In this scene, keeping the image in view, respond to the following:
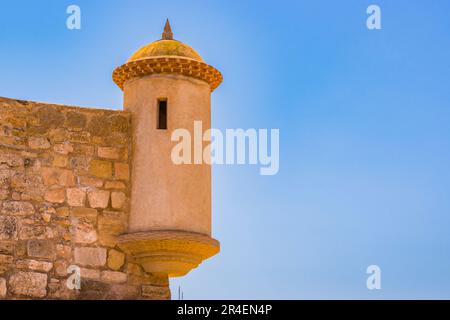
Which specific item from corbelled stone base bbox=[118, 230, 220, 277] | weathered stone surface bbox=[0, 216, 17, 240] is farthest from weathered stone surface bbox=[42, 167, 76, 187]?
corbelled stone base bbox=[118, 230, 220, 277]

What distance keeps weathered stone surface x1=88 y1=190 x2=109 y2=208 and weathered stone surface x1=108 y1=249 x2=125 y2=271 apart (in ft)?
1.73

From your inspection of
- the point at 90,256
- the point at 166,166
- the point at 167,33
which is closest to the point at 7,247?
the point at 90,256

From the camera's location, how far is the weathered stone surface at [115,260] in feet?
31.6

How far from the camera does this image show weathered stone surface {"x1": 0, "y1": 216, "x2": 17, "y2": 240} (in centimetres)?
917

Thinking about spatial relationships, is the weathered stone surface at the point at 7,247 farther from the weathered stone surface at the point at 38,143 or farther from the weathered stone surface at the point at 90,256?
the weathered stone surface at the point at 38,143

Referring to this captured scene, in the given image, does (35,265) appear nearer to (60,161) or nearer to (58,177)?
(58,177)

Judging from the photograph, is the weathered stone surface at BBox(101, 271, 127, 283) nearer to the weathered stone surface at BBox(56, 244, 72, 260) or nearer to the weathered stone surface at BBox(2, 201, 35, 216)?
the weathered stone surface at BBox(56, 244, 72, 260)

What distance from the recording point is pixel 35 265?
923 cm

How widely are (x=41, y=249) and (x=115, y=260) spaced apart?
85 centimetres

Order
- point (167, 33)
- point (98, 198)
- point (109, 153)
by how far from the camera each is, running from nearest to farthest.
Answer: point (98, 198)
point (109, 153)
point (167, 33)

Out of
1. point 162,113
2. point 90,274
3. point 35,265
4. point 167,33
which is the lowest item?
point 90,274
